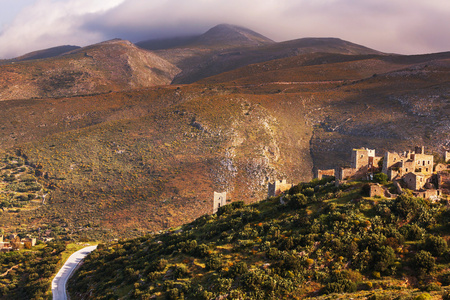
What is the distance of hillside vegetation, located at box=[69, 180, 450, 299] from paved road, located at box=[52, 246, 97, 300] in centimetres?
722

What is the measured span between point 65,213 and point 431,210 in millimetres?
56624

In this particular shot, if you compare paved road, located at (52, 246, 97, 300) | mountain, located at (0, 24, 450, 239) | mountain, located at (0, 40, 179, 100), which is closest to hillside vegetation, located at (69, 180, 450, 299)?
paved road, located at (52, 246, 97, 300)

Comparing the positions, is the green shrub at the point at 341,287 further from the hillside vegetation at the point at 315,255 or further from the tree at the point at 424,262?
the tree at the point at 424,262

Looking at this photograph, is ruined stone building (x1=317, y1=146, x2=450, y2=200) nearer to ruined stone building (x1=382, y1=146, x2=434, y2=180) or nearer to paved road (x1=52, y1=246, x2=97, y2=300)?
ruined stone building (x1=382, y1=146, x2=434, y2=180)

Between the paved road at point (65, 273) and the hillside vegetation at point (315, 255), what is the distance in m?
7.22

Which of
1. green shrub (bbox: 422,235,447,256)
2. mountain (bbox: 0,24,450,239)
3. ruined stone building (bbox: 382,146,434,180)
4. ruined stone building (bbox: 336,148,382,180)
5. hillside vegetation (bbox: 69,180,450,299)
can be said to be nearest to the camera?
hillside vegetation (bbox: 69,180,450,299)

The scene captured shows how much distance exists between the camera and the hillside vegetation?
91.0 feet

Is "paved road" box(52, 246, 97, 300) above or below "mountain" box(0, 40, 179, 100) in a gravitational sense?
below

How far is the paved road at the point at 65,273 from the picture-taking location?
4644cm

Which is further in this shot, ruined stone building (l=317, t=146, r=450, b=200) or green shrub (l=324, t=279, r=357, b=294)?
ruined stone building (l=317, t=146, r=450, b=200)

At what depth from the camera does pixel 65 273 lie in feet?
169

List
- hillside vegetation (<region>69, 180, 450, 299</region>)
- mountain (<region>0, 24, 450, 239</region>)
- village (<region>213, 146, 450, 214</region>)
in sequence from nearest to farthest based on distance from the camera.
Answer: hillside vegetation (<region>69, 180, 450, 299</region>)
village (<region>213, 146, 450, 214</region>)
mountain (<region>0, 24, 450, 239</region>)

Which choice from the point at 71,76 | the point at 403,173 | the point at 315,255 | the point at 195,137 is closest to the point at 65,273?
the point at 315,255

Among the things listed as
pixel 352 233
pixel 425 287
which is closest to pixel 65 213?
pixel 352 233
